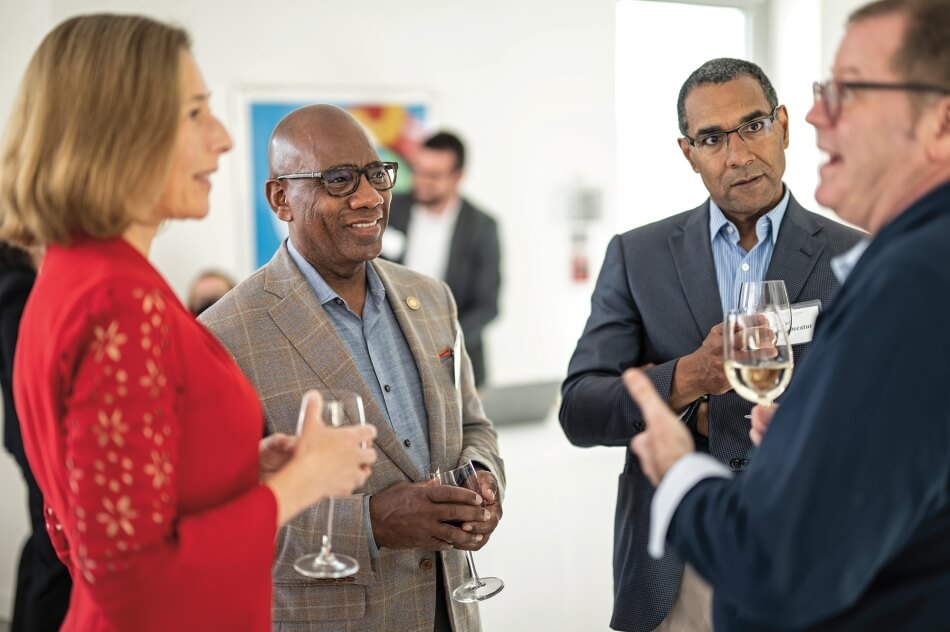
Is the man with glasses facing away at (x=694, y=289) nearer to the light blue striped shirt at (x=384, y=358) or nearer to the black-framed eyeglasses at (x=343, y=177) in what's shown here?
the light blue striped shirt at (x=384, y=358)

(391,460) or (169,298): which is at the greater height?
(169,298)

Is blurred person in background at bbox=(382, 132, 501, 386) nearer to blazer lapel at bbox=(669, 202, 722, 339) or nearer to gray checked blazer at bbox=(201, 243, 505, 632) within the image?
blazer lapel at bbox=(669, 202, 722, 339)

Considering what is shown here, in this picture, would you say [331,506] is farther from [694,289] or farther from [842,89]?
[694,289]

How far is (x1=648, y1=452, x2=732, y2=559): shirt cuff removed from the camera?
55.5 inches

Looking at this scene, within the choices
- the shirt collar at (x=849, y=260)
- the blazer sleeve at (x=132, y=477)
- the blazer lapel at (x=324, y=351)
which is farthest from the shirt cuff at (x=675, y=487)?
the blazer lapel at (x=324, y=351)

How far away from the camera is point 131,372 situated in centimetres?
135

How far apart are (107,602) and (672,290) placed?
5.52 feet

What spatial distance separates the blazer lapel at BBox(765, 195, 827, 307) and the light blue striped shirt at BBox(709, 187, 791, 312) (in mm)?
24

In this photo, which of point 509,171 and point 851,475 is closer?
point 851,475

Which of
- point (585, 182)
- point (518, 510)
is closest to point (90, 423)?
point (518, 510)

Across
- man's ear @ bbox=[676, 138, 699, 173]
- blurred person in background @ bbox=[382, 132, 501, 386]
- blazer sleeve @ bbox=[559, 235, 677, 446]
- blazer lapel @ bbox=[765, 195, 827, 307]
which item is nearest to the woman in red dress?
blazer sleeve @ bbox=[559, 235, 677, 446]

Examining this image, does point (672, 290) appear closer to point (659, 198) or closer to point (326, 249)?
point (326, 249)

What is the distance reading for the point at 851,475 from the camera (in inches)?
47.4

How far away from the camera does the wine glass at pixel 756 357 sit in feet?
5.93
